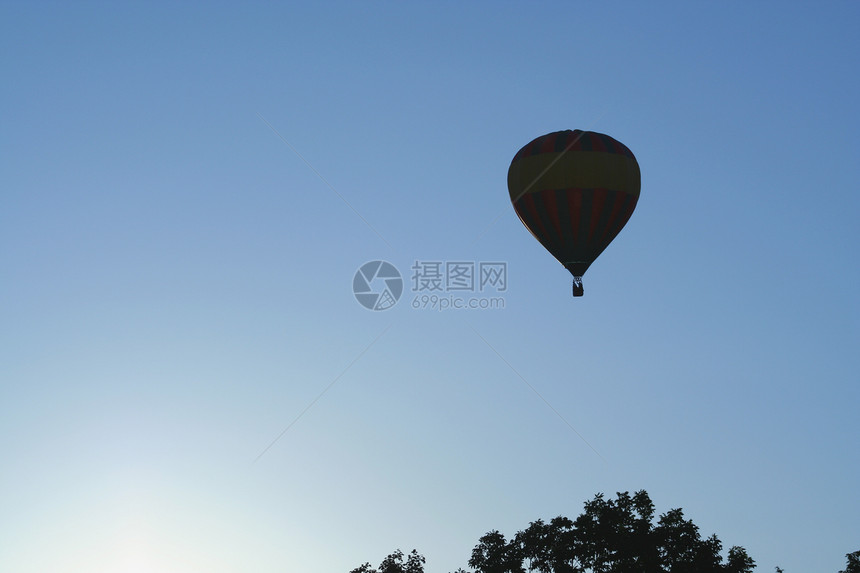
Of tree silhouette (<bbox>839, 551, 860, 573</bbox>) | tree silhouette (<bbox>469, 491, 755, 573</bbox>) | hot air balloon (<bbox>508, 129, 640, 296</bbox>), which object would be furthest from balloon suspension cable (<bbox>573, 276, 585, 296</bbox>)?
tree silhouette (<bbox>839, 551, 860, 573</bbox>)

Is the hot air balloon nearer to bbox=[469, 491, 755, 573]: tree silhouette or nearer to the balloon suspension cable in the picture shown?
the balloon suspension cable

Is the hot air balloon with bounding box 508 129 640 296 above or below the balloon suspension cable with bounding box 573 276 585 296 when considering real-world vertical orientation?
above

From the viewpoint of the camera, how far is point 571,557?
268 ft

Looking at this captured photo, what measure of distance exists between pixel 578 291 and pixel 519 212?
20.8 feet

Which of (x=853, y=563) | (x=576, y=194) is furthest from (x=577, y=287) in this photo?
(x=853, y=563)

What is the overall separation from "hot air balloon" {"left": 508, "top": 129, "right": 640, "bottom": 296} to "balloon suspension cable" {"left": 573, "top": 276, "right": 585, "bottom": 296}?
0.17 ft

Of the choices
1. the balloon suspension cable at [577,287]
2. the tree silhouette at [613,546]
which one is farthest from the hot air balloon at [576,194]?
the tree silhouette at [613,546]

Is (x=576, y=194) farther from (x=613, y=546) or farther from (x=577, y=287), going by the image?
(x=613, y=546)

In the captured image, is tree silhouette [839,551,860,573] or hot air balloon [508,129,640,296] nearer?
hot air balloon [508,129,640,296]

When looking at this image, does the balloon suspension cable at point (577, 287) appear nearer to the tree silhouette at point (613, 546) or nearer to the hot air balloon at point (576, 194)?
the hot air balloon at point (576, 194)

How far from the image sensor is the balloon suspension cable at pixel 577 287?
6606cm

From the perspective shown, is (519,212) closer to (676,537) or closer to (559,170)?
(559,170)

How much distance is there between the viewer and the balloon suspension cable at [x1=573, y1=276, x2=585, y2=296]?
66.1m

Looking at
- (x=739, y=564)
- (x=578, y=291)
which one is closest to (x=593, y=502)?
(x=739, y=564)
